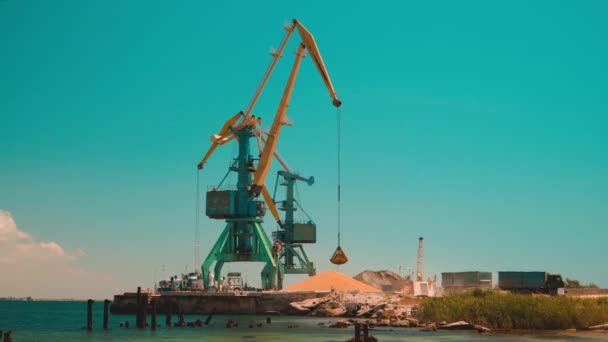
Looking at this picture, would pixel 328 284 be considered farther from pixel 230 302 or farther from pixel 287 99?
pixel 287 99

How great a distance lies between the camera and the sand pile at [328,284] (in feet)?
313

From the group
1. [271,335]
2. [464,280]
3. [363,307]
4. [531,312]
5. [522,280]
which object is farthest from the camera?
[464,280]

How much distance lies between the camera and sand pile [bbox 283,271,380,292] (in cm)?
9538

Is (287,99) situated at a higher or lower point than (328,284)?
higher

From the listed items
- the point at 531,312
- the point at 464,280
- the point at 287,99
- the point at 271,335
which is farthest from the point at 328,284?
the point at 531,312

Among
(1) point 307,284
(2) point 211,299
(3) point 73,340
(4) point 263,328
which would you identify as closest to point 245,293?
(2) point 211,299

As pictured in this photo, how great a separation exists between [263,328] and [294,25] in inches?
1510

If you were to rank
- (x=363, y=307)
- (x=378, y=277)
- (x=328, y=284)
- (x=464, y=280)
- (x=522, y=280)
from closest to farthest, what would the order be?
(x=363, y=307)
(x=522, y=280)
(x=464, y=280)
(x=328, y=284)
(x=378, y=277)

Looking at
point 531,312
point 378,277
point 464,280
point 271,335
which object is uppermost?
point 464,280

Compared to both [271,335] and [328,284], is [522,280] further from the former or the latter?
[271,335]

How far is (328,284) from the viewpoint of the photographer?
96062 millimetres

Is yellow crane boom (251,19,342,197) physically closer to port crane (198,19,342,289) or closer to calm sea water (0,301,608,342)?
port crane (198,19,342,289)

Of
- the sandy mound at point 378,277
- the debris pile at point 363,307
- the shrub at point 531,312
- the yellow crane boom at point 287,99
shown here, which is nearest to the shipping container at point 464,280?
the debris pile at point 363,307

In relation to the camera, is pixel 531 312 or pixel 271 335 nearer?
pixel 531 312
